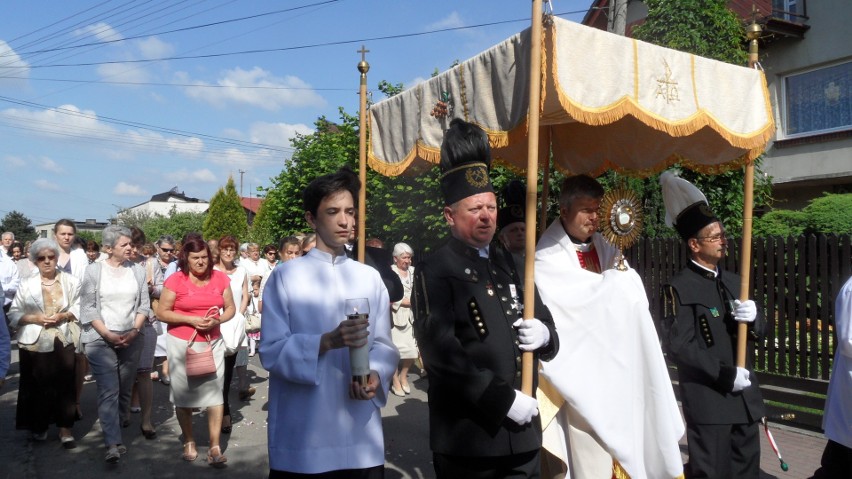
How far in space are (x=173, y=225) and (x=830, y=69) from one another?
61.3 metres

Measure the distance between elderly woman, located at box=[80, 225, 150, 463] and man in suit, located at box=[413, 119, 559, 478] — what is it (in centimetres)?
407

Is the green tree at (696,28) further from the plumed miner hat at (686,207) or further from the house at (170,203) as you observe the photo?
the house at (170,203)

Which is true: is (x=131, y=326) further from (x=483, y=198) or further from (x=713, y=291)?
(x=713, y=291)

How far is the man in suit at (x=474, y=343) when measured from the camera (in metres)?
3.07

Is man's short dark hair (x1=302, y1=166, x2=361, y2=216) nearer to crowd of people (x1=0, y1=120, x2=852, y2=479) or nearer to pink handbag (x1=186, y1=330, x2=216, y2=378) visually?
crowd of people (x1=0, y1=120, x2=852, y2=479)

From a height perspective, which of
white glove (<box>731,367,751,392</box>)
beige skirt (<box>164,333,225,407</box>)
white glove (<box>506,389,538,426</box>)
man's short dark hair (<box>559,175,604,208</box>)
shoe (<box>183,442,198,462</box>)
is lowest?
shoe (<box>183,442,198,462</box>)

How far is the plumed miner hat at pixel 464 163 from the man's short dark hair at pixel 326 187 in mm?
457

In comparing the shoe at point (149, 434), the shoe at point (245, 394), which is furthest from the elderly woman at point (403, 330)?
the shoe at point (149, 434)

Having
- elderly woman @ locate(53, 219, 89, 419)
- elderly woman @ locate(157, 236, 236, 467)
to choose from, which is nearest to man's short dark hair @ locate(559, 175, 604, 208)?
elderly woman @ locate(157, 236, 236, 467)

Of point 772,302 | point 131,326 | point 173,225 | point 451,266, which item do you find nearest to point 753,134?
point 451,266

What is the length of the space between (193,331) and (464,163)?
12.1 feet

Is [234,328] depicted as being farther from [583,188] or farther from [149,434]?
[583,188]

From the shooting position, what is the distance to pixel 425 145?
442 centimetres

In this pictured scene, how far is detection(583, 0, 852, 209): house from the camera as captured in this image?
603 inches
